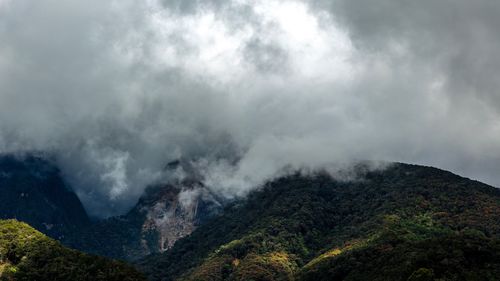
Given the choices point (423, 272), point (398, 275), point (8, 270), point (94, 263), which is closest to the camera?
point (8, 270)

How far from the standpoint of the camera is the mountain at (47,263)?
16200cm

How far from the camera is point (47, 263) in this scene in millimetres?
166875

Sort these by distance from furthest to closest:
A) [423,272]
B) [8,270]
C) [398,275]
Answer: [398,275], [423,272], [8,270]

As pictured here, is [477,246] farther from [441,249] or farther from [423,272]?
[423,272]

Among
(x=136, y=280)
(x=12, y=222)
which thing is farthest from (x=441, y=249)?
(x=12, y=222)

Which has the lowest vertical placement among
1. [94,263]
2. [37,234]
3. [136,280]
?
[136,280]

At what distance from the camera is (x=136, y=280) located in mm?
164500

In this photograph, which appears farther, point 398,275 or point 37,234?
point 398,275

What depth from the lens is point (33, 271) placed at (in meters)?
162

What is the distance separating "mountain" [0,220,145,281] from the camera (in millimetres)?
162000

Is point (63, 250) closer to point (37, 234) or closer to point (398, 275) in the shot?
point (37, 234)

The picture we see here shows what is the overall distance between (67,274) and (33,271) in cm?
973

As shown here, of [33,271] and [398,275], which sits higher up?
[33,271]

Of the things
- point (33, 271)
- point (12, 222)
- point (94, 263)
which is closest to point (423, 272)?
point (94, 263)
